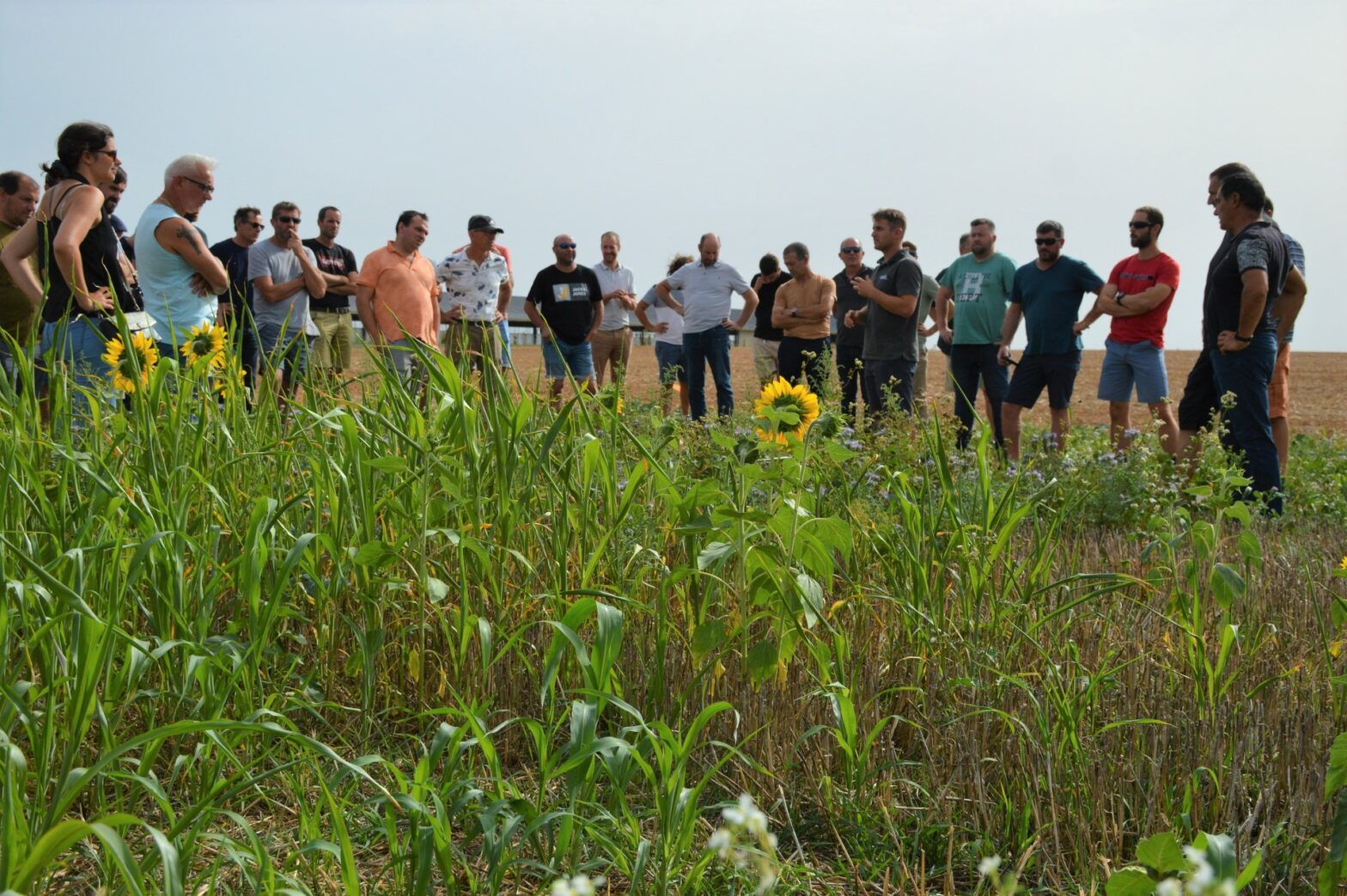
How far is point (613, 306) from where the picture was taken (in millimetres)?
9344

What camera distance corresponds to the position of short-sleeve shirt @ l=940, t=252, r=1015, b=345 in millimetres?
7223

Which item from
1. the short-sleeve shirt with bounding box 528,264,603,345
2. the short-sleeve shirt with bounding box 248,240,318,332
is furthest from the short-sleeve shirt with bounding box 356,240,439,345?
the short-sleeve shirt with bounding box 528,264,603,345

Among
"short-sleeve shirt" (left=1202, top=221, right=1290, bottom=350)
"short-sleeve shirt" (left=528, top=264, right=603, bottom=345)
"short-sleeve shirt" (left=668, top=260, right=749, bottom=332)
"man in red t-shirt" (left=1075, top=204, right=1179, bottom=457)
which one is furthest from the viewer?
"short-sleeve shirt" (left=668, top=260, right=749, bottom=332)

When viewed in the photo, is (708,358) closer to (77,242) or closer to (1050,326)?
(1050,326)

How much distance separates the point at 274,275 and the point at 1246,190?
5.03m

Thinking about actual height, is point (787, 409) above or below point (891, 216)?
below

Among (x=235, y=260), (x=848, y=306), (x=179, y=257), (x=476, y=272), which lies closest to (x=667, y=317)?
(x=848, y=306)

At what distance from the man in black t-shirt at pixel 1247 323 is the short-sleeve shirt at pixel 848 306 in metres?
3.17

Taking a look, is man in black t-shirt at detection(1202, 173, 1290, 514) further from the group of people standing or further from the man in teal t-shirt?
the man in teal t-shirt

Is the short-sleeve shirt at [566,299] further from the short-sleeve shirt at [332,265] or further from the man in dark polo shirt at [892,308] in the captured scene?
the man in dark polo shirt at [892,308]

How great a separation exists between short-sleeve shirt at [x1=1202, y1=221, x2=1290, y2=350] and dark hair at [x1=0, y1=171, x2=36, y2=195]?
5.42m

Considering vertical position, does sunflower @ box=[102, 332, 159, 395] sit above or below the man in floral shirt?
below

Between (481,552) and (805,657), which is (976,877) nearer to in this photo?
(805,657)

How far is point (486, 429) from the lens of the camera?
2832mm
